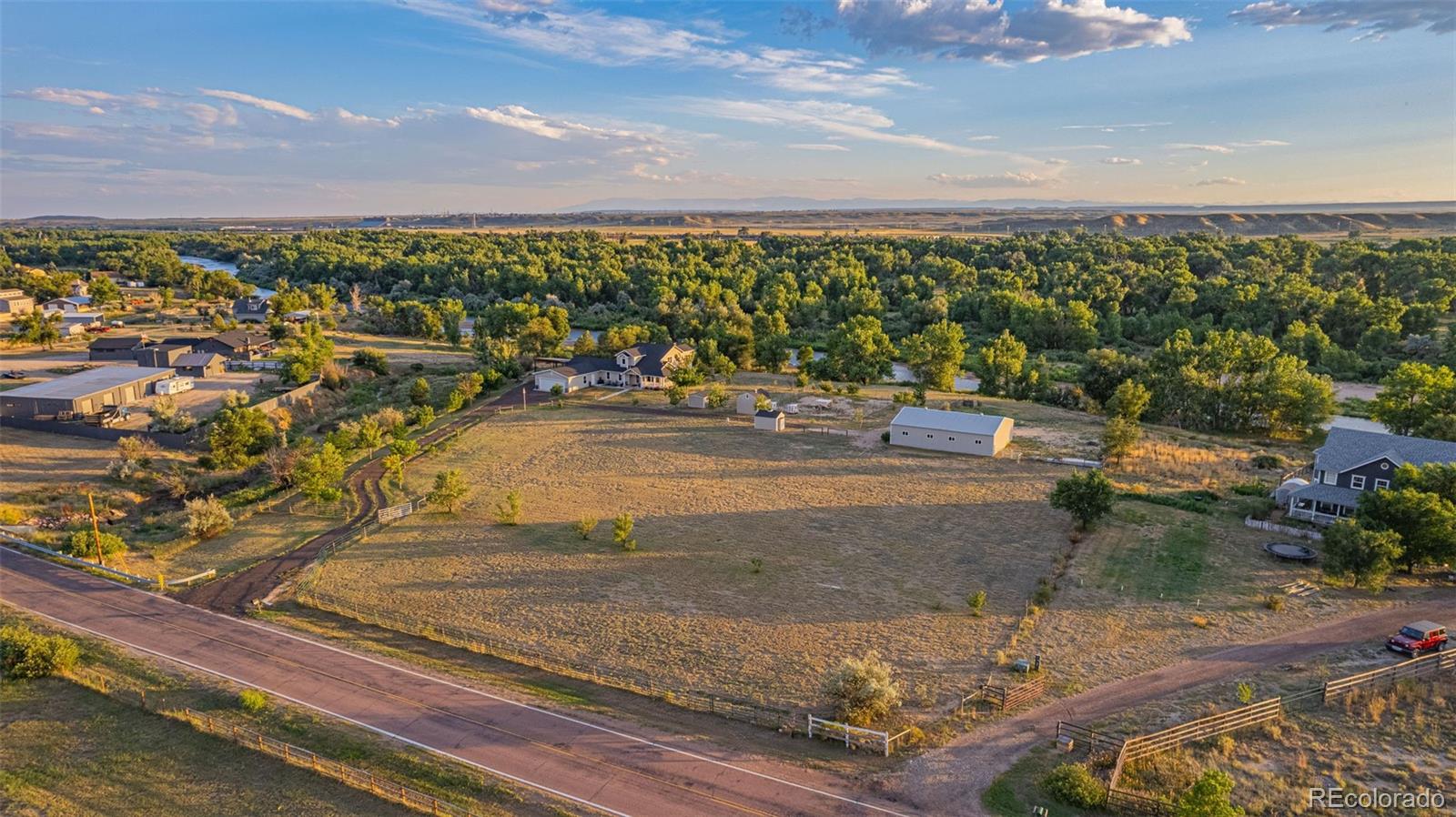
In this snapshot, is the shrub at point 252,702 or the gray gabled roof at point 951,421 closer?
the shrub at point 252,702

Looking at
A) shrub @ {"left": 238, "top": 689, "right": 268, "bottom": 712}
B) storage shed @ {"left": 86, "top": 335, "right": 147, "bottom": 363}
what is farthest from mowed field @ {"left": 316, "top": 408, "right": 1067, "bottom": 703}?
storage shed @ {"left": 86, "top": 335, "right": 147, "bottom": 363}

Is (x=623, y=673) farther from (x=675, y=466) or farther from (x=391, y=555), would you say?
(x=675, y=466)

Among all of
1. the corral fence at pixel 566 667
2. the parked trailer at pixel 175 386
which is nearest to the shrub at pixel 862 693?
the corral fence at pixel 566 667

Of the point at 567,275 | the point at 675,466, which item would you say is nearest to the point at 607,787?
the point at 675,466

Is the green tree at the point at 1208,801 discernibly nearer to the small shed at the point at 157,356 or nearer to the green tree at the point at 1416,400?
the green tree at the point at 1416,400

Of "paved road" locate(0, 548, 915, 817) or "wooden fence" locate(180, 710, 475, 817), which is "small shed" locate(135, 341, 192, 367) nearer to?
"paved road" locate(0, 548, 915, 817)

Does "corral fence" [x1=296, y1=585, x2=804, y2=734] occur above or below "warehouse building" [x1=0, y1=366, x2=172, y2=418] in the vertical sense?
below
